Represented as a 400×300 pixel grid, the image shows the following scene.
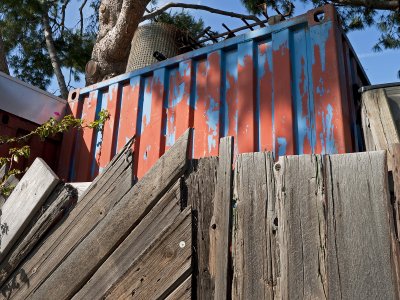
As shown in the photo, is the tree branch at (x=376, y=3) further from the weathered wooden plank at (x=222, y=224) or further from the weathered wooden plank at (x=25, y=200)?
the weathered wooden plank at (x=25, y=200)

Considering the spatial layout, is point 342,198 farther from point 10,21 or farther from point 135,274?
point 10,21

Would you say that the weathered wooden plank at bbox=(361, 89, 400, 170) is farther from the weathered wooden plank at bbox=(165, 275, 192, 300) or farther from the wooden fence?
the weathered wooden plank at bbox=(165, 275, 192, 300)

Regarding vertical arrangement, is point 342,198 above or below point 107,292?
above

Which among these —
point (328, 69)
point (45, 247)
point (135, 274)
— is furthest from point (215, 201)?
point (328, 69)

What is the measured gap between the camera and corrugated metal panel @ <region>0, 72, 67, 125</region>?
3.14 m

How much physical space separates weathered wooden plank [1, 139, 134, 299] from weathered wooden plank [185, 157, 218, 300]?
0.34 m

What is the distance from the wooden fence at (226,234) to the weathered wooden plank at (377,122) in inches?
30.4

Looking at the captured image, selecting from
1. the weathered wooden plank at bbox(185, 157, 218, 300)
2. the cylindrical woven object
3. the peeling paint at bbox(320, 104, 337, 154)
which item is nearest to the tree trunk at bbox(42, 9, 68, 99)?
the cylindrical woven object

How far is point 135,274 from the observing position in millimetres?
1705

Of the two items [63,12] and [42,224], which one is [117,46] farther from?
[63,12]

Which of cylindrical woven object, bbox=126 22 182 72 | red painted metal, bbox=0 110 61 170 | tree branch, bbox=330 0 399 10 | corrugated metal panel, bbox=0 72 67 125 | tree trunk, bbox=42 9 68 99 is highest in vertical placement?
tree trunk, bbox=42 9 68 99

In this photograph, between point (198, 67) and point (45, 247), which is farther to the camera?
point (198, 67)

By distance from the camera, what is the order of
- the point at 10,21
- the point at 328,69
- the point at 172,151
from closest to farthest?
the point at 172,151 < the point at 328,69 < the point at 10,21

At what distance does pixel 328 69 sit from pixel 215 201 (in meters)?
1.15
